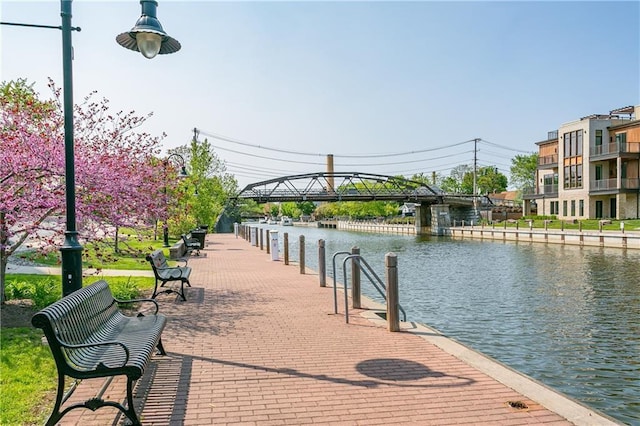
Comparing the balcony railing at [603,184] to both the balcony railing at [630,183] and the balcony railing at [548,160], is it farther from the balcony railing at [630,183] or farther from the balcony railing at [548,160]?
the balcony railing at [548,160]

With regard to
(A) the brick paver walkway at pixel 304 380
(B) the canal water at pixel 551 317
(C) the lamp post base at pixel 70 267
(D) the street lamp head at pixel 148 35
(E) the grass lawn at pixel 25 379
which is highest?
(D) the street lamp head at pixel 148 35

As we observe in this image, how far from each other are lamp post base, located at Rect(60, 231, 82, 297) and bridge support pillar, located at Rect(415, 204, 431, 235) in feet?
242

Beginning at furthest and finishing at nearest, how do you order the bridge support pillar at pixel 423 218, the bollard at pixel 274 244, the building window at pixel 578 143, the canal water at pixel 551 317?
the bridge support pillar at pixel 423 218, the building window at pixel 578 143, the bollard at pixel 274 244, the canal water at pixel 551 317

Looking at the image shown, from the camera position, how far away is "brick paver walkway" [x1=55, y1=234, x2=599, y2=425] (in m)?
4.87

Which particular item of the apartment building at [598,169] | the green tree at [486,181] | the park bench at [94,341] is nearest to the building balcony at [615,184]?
the apartment building at [598,169]

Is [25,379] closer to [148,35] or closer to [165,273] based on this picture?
[148,35]

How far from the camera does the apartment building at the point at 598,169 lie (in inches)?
2080

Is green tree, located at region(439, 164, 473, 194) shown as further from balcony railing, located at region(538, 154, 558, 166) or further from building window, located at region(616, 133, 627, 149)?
building window, located at region(616, 133, 627, 149)

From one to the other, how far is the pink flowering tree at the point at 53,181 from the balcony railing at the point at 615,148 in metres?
53.8

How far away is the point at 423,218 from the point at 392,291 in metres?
73.1

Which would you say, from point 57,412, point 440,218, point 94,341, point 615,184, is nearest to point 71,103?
point 94,341

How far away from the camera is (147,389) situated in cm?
552

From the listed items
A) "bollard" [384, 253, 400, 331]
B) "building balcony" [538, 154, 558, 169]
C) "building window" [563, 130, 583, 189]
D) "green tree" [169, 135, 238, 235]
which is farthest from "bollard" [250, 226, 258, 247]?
"building balcony" [538, 154, 558, 169]

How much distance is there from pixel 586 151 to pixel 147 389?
60081 millimetres
